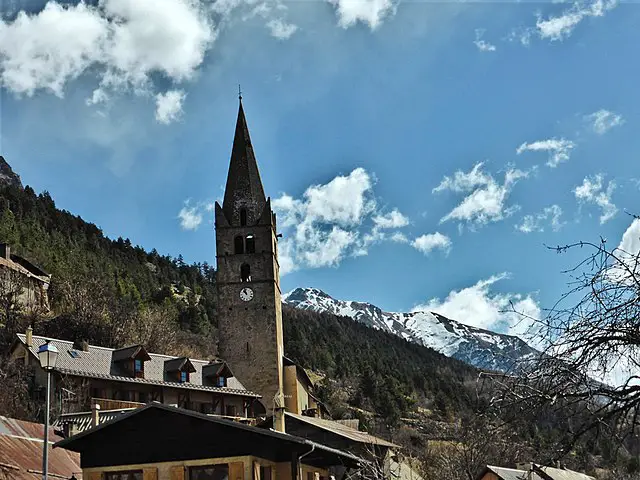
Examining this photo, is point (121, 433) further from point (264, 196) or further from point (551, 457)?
point (264, 196)

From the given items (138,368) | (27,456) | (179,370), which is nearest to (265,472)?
(27,456)

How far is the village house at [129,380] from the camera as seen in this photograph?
45.7m

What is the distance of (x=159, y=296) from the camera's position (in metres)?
115

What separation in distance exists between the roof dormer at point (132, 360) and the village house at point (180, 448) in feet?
88.1

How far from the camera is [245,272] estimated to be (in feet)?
216

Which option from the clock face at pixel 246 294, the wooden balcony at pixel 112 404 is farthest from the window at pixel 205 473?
the clock face at pixel 246 294

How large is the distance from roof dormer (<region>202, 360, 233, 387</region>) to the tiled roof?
336 mm

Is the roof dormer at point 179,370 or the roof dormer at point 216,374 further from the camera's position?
the roof dormer at point 216,374

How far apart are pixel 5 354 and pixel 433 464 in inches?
1028

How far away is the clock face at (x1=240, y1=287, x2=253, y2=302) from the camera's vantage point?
6438 centimetres

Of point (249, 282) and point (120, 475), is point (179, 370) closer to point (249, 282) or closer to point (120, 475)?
point (249, 282)

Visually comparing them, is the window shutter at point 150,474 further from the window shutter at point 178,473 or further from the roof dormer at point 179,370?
the roof dormer at point 179,370

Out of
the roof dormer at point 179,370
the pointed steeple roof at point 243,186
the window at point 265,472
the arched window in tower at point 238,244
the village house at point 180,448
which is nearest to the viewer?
the village house at point 180,448

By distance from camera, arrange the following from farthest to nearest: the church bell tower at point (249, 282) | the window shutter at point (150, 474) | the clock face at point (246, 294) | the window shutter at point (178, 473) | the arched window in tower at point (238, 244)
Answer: the arched window in tower at point (238, 244) < the clock face at point (246, 294) < the church bell tower at point (249, 282) < the window shutter at point (150, 474) < the window shutter at point (178, 473)
